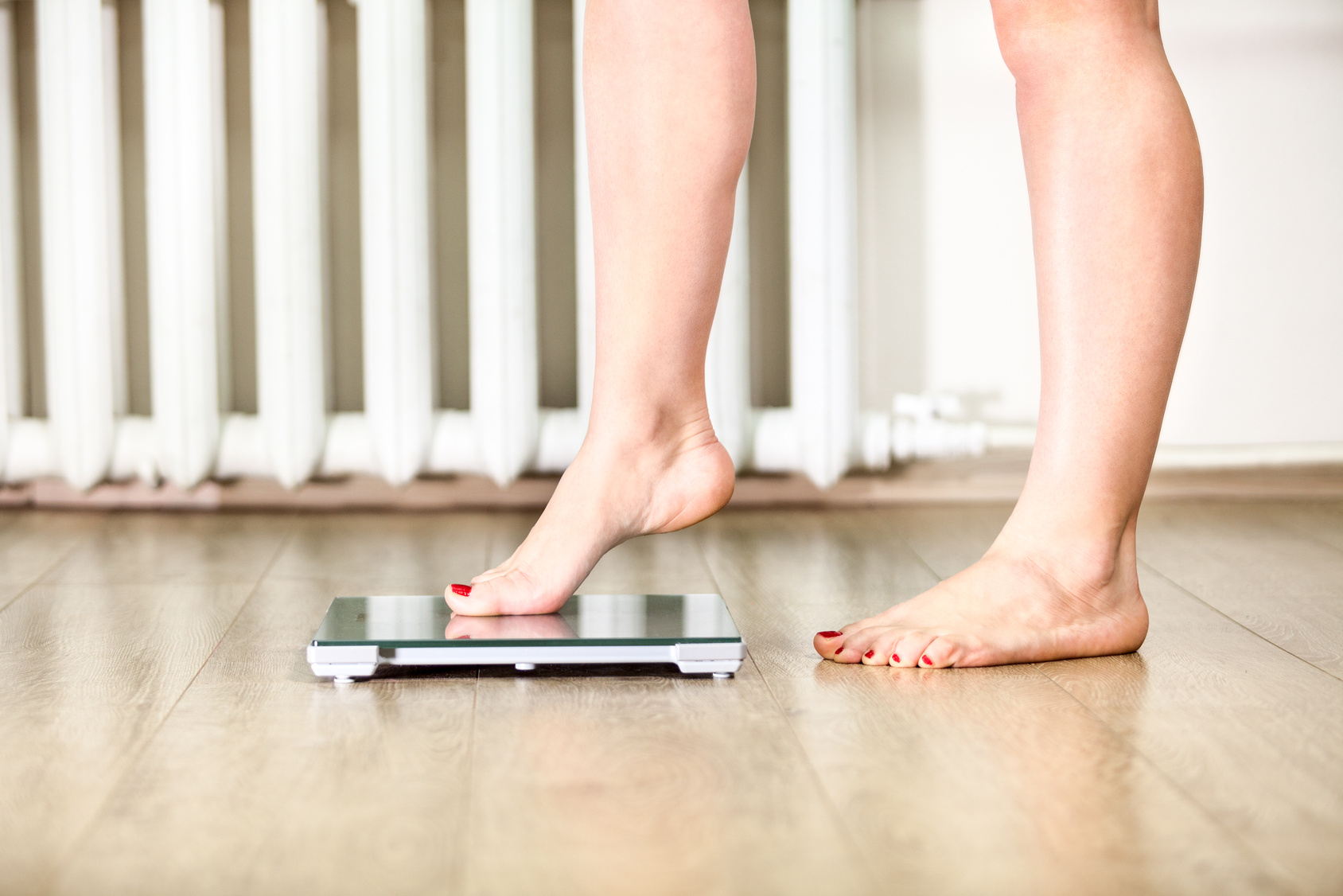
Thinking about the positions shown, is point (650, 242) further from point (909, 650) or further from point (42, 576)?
point (42, 576)

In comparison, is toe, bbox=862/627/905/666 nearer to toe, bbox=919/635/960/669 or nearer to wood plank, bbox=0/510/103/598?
toe, bbox=919/635/960/669

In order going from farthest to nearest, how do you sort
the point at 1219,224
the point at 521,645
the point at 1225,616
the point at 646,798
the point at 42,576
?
the point at 1219,224 < the point at 42,576 < the point at 1225,616 < the point at 521,645 < the point at 646,798

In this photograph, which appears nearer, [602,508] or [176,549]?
[602,508]

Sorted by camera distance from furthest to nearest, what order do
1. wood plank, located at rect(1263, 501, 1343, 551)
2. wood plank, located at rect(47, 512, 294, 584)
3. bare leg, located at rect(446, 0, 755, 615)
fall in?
1. wood plank, located at rect(1263, 501, 1343, 551)
2. wood plank, located at rect(47, 512, 294, 584)
3. bare leg, located at rect(446, 0, 755, 615)

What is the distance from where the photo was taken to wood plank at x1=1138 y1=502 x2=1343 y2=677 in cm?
94

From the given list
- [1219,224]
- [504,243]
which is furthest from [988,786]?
[1219,224]

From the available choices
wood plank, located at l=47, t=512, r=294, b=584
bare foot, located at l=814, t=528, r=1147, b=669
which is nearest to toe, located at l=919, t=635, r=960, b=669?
bare foot, located at l=814, t=528, r=1147, b=669

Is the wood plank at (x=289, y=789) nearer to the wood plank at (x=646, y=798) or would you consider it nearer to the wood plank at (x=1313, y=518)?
the wood plank at (x=646, y=798)

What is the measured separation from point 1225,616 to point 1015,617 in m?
0.28

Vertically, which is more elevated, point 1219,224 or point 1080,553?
point 1219,224

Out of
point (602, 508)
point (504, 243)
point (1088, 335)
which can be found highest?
point (504, 243)

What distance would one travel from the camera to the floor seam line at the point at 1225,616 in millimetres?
826

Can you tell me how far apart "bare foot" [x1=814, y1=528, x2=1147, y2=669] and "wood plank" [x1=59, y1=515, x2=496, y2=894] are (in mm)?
271

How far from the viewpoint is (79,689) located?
2.48ft
